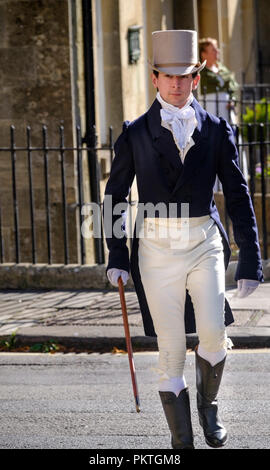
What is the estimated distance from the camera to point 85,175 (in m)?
12.0

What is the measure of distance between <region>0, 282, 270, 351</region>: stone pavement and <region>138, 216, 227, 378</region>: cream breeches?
2.70 m

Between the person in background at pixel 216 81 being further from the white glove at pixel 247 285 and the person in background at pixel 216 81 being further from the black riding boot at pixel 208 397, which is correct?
the black riding boot at pixel 208 397

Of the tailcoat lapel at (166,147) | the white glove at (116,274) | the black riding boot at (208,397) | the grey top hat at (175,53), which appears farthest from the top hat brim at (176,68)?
the black riding boot at (208,397)

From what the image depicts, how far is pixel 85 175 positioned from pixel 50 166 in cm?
42

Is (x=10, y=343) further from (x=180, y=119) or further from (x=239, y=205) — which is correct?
(x=180, y=119)

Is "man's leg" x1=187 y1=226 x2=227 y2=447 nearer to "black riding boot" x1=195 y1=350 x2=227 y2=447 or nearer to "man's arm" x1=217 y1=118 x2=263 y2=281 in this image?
"black riding boot" x1=195 y1=350 x2=227 y2=447

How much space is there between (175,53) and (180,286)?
1.06 metres

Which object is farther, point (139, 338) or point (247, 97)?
point (247, 97)

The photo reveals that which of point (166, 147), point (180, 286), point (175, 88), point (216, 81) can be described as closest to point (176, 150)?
point (166, 147)

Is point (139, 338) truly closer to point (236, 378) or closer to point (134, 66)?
point (236, 378)

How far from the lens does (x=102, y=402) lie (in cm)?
642

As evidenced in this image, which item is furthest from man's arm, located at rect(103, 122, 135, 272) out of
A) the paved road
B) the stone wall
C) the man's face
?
the stone wall

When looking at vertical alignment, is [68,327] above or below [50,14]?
below

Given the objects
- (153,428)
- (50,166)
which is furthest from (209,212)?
(50,166)
